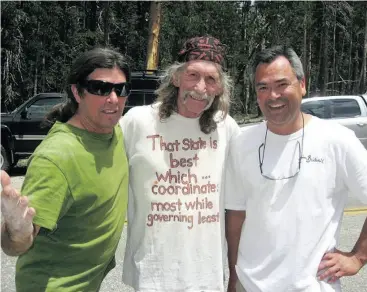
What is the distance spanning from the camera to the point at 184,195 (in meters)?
2.55

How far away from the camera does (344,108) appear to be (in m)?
12.6

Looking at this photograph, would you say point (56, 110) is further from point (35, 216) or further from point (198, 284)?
point (198, 284)

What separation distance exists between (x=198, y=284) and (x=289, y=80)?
1.17 metres

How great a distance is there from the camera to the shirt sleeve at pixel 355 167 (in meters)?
2.21

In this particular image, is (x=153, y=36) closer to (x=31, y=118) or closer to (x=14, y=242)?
(x=31, y=118)

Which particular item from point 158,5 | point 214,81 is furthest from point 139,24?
point 214,81

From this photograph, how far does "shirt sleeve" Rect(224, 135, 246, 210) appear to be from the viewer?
246 centimetres

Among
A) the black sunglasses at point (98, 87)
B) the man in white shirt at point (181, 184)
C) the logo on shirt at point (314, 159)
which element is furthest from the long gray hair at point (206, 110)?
the logo on shirt at point (314, 159)

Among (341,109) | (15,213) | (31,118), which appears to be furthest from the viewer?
(341,109)

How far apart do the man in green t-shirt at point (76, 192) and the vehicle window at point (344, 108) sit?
1094 centimetres

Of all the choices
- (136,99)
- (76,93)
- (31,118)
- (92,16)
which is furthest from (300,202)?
(92,16)

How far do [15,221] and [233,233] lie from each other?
1.19m

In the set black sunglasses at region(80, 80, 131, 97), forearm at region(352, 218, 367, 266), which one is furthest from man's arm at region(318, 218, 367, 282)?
black sunglasses at region(80, 80, 131, 97)

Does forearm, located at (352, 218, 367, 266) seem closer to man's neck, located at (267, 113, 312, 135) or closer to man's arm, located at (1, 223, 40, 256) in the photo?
man's neck, located at (267, 113, 312, 135)
